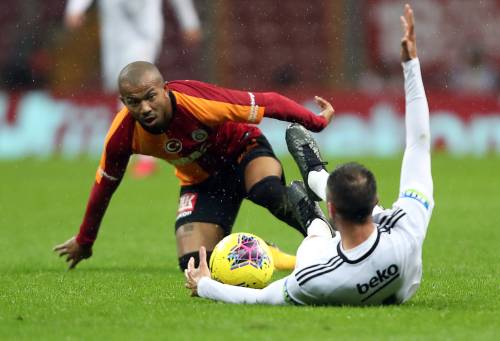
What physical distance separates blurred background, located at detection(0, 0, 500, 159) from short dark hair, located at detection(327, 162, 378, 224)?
1395cm

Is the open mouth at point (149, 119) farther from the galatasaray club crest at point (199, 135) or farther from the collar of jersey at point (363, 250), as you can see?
the collar of jersey at point (363, 250)

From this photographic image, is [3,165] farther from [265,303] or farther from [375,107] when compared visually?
[265,303]

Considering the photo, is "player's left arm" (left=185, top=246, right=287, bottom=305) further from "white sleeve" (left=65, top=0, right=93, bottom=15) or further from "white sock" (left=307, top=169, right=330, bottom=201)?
"white sleeve" (left=65, top=0, right=93, bottom=15)

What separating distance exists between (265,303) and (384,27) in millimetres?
17608

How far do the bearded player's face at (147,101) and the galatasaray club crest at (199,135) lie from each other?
0.37 metres

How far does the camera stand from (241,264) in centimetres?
734

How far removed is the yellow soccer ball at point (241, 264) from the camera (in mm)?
7312

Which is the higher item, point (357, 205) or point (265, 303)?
point (357, 205)

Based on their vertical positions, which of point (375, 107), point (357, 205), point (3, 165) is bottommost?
point (3, 165)

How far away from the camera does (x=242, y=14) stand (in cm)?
2427

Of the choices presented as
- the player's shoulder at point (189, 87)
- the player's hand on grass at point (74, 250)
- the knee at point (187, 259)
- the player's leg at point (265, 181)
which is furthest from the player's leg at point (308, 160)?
the player's hand on grass at point (74, 250)

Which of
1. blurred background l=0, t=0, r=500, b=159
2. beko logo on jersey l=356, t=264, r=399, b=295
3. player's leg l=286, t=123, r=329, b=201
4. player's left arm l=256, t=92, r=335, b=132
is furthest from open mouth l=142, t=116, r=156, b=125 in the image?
blurred background l=0, t=0, r=500, b=159

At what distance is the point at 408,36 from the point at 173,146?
2456 millimetres

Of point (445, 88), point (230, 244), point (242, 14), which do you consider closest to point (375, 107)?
point (445, 88)
